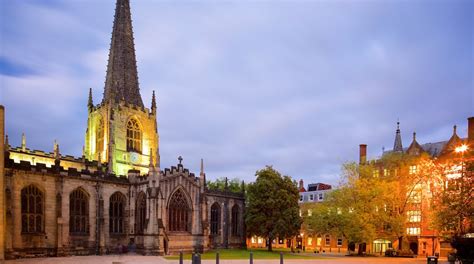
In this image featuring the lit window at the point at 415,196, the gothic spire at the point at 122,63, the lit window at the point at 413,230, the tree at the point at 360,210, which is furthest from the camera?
the gothic spire at the point at 122,63

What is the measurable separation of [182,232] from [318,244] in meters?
41.6

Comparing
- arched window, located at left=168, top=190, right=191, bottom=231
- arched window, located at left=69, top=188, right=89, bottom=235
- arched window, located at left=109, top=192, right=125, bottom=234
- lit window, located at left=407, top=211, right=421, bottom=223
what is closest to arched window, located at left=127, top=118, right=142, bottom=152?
arched window, located at left=109, top=192, right=125, bottom=234

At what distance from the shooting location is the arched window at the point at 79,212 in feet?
148

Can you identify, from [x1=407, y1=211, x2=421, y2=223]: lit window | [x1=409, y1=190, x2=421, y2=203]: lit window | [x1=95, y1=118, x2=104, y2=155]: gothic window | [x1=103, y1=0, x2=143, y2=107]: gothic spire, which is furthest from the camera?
[x1=103, y1=0, x2=143, y2=107]: gothic spire

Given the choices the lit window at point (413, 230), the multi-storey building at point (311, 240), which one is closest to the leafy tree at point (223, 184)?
the multi-storey building at point (311, 240)

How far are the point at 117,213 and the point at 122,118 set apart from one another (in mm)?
22798

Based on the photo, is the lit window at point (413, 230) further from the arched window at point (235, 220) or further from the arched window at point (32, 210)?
the arched window at point (32, 210)

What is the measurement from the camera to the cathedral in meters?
40.8

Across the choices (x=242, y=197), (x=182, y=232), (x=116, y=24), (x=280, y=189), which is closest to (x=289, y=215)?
(x=280, y=189)

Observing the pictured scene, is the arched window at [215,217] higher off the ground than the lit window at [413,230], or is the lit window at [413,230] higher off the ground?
the arched window at [215,217]

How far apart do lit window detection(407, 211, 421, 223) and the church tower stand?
40918 millimetres

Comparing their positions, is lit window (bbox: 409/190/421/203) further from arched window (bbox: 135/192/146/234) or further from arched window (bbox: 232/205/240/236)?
arched window (bbox: 135/192/146/234)

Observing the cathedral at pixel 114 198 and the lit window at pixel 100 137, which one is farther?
the lit window at pixel 100 137

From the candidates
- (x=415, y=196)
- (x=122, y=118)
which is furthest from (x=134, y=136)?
(x=415, y=196)
